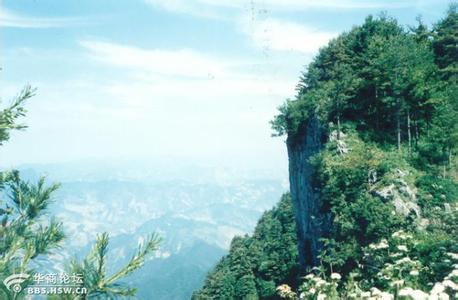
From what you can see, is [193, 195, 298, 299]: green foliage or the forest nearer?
the forest

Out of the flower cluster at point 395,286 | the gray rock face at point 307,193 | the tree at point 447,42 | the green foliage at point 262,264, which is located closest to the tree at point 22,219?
the flower cluster at point 395,286

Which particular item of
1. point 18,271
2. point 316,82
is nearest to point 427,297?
point 18,271

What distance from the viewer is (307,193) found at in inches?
1223

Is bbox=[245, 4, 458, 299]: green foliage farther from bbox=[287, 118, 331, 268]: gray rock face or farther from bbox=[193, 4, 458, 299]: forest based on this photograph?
bbox=[287, 118, 331, 268]: gray rock face

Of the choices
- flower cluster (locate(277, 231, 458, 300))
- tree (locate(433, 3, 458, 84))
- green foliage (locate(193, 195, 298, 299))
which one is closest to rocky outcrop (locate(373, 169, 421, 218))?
flower cluster (locate(277, 231, 458, 300))

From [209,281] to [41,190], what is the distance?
72.0 m

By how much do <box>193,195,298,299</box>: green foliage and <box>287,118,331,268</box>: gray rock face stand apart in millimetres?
16957

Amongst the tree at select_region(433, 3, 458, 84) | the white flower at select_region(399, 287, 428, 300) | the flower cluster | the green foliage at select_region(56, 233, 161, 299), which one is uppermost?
the tree at select_region(433, 3, 458, 84)

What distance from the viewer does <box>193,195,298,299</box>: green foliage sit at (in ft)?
187

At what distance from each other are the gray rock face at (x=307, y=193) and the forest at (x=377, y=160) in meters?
0.12

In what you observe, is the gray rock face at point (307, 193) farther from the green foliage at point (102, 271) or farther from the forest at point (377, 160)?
the green foliage at point (102, 271)

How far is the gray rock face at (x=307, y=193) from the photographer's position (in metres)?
27.9

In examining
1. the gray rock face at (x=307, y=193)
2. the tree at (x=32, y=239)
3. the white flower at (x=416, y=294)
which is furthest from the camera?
the gray rock face at (x=307, y=193)

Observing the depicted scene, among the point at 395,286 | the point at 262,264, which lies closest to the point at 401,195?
the point at 395,286
